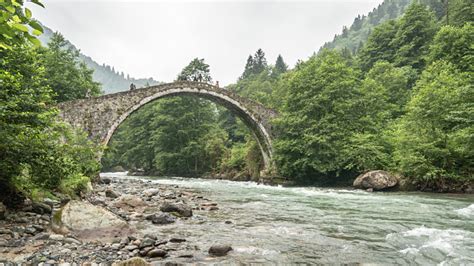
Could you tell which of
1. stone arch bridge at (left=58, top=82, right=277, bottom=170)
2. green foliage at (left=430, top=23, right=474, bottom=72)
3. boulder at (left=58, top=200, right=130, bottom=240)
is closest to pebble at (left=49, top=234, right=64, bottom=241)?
boulder at (left=58, top=200, right=130, bottom=240)

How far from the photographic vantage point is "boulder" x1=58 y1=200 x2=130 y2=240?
209 inches

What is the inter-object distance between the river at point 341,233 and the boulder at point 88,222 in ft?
3.57

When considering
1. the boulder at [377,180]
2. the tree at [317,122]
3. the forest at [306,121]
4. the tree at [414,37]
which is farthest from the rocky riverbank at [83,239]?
the tree at [414,37]

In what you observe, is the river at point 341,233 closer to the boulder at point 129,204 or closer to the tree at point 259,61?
the boulder at point 129,204

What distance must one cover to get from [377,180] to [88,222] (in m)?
13.4

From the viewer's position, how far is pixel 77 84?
2195cm

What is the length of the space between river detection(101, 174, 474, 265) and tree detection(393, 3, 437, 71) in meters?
24.9

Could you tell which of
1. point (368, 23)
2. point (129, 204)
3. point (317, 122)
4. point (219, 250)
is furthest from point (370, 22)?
point (219, 250)

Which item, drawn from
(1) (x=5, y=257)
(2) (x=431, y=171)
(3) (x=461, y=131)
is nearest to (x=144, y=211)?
(1) (x=5, y=257)

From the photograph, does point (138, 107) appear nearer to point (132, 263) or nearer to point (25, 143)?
point (25, 143)

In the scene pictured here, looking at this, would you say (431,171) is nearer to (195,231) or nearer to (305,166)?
(305,166)

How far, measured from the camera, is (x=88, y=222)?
546 centimetres

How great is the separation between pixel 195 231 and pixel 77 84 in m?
19.6

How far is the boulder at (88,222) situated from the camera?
5.30 m
